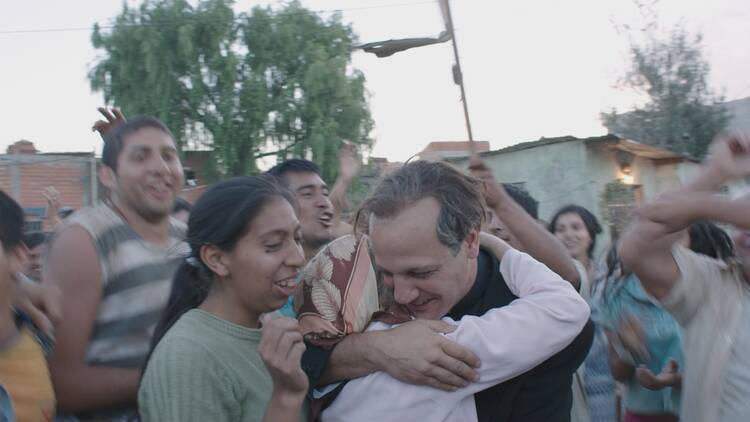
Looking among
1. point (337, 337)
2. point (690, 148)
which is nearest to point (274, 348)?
point (337, 337)

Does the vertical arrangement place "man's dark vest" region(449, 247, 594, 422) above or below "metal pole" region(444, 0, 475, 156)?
below

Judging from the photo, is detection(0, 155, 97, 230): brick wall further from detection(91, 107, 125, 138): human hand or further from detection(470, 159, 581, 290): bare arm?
detection(470, 159, 581, 290): bare arm

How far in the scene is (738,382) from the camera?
2.00 metres

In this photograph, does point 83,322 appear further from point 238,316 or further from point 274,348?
point 274,348

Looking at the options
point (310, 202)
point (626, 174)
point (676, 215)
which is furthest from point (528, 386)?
point (626, 174)

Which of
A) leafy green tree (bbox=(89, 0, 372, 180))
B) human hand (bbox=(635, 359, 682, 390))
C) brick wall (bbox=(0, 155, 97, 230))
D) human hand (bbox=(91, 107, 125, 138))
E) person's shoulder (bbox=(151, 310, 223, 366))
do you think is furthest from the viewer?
leafy green tree (bbox=(89, 0, 372, 180))

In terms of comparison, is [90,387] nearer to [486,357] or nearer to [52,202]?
[486,357]

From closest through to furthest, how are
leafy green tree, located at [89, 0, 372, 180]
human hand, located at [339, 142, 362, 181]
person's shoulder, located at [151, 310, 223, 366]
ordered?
person's shoulder, located at [151, 310, 223, 366] → human hand, located at [339, 142, 362, 181] → leafy green tree, located at [89, 0, 372, 180]

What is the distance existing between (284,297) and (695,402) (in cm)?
127

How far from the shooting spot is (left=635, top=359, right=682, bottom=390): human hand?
2877mm

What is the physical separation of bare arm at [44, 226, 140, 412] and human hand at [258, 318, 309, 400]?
0.93 m

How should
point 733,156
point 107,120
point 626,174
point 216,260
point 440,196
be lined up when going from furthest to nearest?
point 626,174, point 107,120, point 733,156, point 216,260, point 440,196

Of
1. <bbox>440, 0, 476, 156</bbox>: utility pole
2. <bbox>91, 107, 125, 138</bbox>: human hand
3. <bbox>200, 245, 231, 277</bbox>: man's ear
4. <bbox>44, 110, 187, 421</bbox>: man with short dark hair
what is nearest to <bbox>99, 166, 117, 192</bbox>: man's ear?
<bbox>44, 110, 187, 421</bbox>: man with short dark hair

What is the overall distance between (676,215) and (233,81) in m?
22.9
